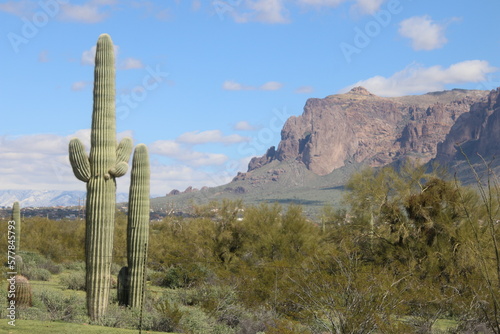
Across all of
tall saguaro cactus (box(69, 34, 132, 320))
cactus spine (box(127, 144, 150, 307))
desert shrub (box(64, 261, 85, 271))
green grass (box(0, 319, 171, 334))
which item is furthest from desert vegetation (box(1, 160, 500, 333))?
green grass (box(0, 319, 171, 334))

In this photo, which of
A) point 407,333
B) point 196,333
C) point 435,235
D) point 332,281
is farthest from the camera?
point 435,235

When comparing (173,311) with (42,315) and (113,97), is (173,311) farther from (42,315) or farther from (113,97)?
(113,97)

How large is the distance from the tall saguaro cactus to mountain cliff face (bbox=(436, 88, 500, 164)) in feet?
518

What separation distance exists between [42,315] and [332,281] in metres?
7.51

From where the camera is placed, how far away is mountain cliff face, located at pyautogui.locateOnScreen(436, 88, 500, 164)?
550ft

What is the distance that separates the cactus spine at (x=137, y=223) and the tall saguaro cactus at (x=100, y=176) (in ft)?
2.09

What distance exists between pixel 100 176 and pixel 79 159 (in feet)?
2.19

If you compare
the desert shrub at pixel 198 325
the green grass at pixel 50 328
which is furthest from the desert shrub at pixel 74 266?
the green grass at pixel 50 328

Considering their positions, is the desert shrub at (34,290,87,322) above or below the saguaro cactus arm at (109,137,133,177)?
below

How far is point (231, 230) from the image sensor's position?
31.2 m

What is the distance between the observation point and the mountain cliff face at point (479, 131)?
167750 millimetres

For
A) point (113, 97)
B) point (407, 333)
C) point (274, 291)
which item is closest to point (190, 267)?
point (274, 291)

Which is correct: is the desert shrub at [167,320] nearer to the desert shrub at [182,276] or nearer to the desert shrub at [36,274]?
the desert shrub at [182,276]

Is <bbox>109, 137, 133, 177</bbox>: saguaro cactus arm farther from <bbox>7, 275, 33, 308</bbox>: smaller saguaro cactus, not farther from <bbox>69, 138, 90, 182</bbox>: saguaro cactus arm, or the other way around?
<bbox>7, 275, 33, 308</bbox>: smaller saguaro cactus
